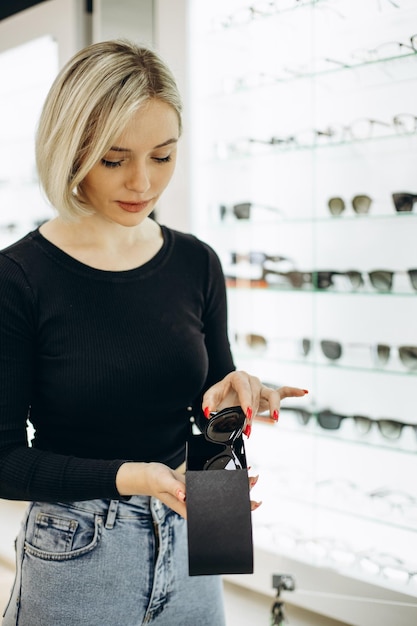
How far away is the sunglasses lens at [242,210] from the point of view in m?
2.41

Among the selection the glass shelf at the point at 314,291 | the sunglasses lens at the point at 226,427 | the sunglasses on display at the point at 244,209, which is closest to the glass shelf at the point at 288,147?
the sunglasses on display at the point at 244,209

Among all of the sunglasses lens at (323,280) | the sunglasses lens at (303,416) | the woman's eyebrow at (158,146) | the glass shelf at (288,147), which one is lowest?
the sunglasses lens at (303,416)

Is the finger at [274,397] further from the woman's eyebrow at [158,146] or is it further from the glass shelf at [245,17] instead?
the glass shelf at [245,17]

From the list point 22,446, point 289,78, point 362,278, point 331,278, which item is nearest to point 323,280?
point 331,278

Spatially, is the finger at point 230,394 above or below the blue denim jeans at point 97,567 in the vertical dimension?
above

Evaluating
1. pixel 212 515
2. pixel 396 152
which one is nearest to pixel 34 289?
pixel 212 515

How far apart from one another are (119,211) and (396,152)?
1.24 m

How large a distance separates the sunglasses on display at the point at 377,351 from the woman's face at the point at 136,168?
47.7 inches

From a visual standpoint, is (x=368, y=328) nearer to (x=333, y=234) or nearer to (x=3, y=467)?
(x=333, y=234)

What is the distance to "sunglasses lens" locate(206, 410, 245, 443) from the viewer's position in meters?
0.98

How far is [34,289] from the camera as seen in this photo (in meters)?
1.05

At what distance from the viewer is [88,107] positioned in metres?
1.01

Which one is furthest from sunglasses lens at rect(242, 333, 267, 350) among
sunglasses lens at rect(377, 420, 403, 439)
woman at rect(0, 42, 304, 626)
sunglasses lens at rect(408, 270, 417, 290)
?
woman at rect(0, 42, 304, 626)

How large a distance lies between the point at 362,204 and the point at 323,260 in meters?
0.25
